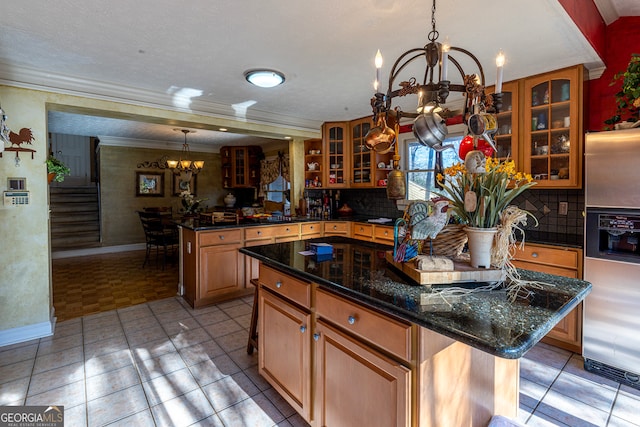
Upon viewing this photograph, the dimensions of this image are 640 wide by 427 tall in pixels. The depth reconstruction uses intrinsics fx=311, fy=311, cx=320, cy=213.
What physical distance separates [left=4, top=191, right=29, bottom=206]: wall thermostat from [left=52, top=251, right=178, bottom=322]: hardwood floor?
1.29 metres

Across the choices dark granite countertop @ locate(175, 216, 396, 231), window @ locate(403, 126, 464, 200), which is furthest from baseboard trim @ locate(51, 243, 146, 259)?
window @ locate(403, 126, 464, 200)

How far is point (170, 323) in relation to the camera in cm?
315

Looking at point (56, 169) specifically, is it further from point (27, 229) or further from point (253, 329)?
point (253, 329)

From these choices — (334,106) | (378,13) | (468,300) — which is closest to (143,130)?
(334,106)

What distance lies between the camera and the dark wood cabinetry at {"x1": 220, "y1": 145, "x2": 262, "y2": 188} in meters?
7.42

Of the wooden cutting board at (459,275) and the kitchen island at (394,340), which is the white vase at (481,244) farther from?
the kitchen island at (394,340)

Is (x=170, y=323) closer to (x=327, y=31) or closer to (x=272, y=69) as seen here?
(x=272, y=69)

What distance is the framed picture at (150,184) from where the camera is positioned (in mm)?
6977

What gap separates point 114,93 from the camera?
313 cm

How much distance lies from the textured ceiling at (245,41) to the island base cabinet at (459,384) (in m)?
1.83

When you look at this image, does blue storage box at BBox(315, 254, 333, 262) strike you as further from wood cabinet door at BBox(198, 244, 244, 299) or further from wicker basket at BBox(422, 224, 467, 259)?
wood cabinet door at BBox(198, 244, 244, 299)

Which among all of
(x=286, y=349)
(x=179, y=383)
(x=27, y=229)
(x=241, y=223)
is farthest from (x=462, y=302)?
(x=27, y=229)

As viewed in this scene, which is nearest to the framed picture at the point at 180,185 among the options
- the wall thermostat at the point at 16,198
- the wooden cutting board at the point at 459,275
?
the wall thermostat at the point at 16,198

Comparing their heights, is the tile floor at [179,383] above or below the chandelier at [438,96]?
below
